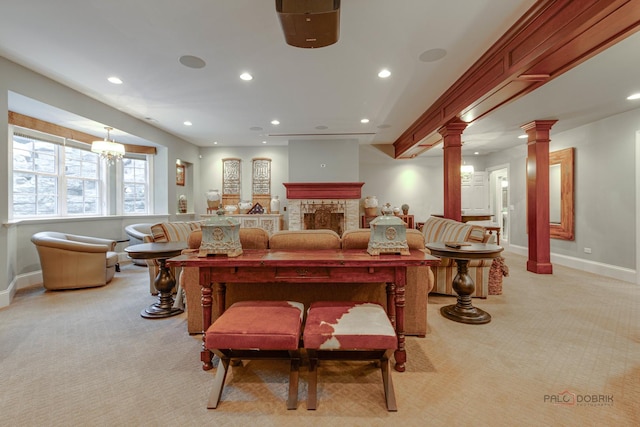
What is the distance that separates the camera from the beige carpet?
1500 mm

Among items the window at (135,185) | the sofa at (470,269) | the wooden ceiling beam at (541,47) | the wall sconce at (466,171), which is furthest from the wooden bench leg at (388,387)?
the window at (135,185)

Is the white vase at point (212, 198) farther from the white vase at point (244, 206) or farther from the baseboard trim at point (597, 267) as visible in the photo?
the baseboard trim at point (597, 267)

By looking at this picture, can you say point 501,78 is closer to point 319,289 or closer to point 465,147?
point 319,289

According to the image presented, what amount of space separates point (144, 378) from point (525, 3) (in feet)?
13.4

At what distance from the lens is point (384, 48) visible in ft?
9.64

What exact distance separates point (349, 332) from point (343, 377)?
549 millimetres

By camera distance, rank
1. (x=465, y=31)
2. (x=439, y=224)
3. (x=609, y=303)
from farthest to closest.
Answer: (x=439, y=224), (x=609, y=303), (x=465, y=31)

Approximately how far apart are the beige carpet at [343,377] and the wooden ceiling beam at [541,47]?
2.42m

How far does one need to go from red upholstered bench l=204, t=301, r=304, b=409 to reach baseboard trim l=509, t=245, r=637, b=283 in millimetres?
5375

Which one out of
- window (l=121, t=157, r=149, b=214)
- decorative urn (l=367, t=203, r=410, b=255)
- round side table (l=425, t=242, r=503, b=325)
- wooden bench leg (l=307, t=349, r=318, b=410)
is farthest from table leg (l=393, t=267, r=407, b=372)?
window (l=121, t=157, r=149, b=214)

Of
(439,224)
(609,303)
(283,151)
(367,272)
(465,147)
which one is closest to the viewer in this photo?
(367,272)

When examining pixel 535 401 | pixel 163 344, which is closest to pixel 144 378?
pixel 163 344

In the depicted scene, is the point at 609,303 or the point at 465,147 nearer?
the point at 609,303

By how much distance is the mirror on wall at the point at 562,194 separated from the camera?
5.13 meters
